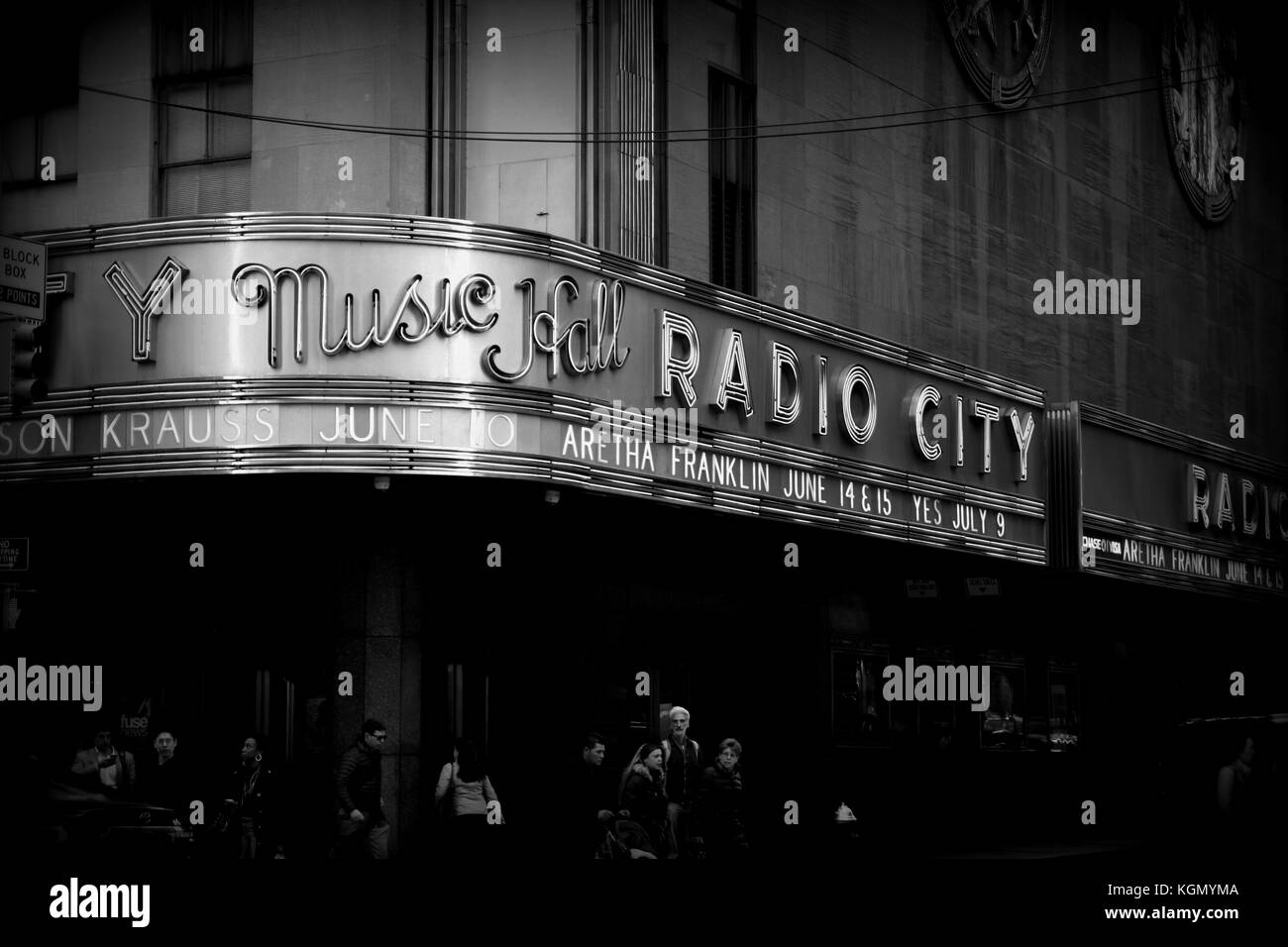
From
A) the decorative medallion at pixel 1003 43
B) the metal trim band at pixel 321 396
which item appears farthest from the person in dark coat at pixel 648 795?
the decorative medallion at pixel 1003 43

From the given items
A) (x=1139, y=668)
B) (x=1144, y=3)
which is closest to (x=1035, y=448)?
(x=1139, y=668)

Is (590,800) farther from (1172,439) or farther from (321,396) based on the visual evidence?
(1172,439)

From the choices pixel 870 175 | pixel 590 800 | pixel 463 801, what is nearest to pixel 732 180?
pixel 870 175

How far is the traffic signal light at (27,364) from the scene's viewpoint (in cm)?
1848

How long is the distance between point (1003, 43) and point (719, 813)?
16.1m

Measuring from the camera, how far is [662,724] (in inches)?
952

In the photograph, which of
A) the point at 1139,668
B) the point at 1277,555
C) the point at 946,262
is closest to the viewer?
the point at 946,262

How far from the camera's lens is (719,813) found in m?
21.3

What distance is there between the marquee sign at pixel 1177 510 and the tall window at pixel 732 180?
246 inches

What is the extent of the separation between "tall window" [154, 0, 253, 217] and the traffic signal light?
348cm

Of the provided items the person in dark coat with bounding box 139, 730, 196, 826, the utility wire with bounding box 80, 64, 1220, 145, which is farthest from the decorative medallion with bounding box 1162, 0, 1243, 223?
the person in dark coat with bounding box 139, 730, 196, 826
